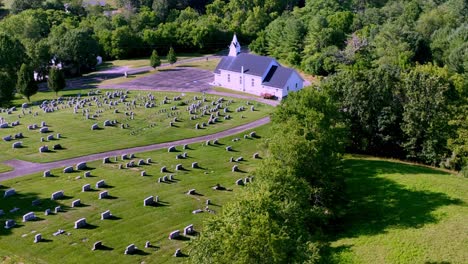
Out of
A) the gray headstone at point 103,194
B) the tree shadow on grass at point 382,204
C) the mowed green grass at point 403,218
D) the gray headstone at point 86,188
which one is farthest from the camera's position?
the gray headstone at point 86,188

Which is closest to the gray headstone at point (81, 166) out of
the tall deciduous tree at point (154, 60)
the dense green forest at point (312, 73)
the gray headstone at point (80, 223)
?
the gray headstone at point (80, 223)

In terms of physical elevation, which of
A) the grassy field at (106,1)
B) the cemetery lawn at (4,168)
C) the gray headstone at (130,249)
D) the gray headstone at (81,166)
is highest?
the grassy field at (106,1)

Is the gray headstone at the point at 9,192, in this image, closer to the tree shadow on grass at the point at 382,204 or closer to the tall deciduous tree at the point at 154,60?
the tree shadow on grass at the point at 382,204

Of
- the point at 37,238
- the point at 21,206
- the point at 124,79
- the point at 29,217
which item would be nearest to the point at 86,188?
the point at 21,206

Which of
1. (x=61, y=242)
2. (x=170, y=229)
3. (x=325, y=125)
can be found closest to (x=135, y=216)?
(x=170, y=229)

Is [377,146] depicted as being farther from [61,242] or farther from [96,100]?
[96,100]

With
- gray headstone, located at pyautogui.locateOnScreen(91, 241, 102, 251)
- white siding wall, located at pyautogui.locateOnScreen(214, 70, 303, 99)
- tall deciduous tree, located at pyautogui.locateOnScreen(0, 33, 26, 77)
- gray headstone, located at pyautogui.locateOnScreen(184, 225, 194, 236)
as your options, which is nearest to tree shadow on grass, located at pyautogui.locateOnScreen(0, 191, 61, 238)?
gray headstone, located at pyautogui.locateOnScreen(91, 241, 102, 251)

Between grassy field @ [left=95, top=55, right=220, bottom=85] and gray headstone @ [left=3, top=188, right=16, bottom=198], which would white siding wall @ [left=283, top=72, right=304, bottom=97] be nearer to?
grassy field @ [left=95, top=55, right=220, bottom=85]
